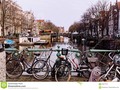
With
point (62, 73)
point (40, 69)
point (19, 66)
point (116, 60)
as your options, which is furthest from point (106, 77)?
point (19, 66)

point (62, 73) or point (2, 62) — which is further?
point (62, 73)

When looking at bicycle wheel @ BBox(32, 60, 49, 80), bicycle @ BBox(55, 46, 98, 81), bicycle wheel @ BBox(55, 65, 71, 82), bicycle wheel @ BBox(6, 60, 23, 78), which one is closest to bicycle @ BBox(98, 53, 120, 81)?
bicycle @ BBox(55, 46, 98, 81)

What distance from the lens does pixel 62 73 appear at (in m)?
5.02

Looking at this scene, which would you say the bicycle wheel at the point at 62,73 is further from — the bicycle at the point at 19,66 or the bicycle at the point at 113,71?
the bicycle at the point at 113,71

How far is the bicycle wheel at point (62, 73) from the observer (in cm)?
503

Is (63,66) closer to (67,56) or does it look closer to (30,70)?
(67,56)

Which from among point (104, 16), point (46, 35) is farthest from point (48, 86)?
point (46, 35)

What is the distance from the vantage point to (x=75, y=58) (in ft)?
17.4

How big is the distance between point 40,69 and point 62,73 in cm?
47

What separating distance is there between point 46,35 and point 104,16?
9.41 metres

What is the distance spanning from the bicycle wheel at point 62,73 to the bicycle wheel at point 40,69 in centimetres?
26

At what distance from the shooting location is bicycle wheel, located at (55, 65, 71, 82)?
5027mm

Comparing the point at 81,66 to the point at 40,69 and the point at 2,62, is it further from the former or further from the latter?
the point at 2,62

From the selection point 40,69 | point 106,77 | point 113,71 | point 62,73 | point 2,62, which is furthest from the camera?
point 40,69
